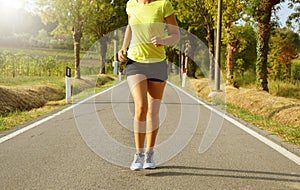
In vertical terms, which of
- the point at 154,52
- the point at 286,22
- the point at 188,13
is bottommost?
the point at 154,52

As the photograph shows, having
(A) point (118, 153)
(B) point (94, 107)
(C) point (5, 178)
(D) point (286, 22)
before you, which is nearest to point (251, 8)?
(D) point (286, 22)

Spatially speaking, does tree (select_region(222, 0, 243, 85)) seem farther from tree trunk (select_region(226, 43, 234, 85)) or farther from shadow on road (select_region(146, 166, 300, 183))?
shadow on road (select_region(146, 166, 300, 183))

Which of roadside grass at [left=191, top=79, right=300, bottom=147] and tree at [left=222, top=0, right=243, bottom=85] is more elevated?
tree at [left=222, top=0, right=243, bottom=85]

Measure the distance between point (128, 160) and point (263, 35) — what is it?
10.3m

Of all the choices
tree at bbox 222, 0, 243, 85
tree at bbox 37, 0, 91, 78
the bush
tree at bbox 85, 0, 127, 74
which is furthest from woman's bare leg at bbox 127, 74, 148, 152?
tree at bbox 85, 0, 127, 74

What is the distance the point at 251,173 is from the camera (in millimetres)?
4043

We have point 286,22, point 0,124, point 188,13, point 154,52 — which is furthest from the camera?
point 188,13

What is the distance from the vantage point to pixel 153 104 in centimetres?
412

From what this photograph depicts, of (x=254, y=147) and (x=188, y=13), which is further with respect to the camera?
(x=188, y=13)

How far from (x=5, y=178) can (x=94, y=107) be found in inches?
254

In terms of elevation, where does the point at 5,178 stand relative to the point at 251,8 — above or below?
below

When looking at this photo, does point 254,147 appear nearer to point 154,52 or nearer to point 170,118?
point 154,52

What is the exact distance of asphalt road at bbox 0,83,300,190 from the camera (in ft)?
12.0

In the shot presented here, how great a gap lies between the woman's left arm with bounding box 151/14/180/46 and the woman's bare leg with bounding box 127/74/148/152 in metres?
0.40
